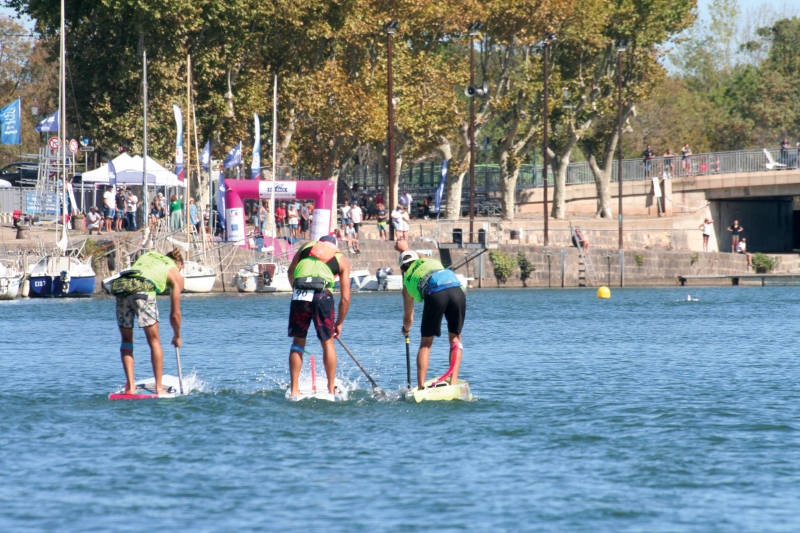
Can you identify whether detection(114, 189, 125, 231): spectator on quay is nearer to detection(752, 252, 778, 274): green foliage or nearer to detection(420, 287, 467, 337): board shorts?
detection(752, 252, 778, 274): green foliage

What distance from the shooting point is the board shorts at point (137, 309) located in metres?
13.5

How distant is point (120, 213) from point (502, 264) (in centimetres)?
1494

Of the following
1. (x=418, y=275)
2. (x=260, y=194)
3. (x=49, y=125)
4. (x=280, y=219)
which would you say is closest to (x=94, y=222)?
(x=49, y=125)

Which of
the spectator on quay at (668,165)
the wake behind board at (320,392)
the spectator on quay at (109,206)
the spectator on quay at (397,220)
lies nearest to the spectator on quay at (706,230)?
the spectator on quay at (668,165)

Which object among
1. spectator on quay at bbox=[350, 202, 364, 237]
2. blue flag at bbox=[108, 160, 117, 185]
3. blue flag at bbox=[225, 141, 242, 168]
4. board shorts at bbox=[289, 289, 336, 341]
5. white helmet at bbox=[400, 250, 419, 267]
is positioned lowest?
board shorts at bbox=[289, 289, 336, 341]

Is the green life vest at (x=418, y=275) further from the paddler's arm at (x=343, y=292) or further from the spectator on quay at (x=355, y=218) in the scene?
the spectator on quay at (x=355, y=218)

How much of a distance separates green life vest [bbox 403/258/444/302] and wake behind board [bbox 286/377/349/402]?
4.87 feet

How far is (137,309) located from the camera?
13.5m

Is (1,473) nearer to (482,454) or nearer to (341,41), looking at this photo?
(482,454)

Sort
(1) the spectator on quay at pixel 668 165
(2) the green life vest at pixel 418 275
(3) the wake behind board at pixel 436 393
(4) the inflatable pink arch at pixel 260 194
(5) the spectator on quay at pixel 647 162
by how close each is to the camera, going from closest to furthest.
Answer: (2) the green life vest at pixel 418 275
(3) the wake behind board at pixel 436 393
(4) the inflatable pink arch at pixel 260 194
(1) the spectator on quay at pixel 668 165
(5) the spectator on quay at pixel 647 162

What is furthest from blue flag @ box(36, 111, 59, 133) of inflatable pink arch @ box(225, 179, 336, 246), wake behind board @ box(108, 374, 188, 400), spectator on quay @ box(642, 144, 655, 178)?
spectator on quay @ box(642, 144, 655, 178)

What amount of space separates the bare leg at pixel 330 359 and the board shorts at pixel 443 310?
3.33 feet

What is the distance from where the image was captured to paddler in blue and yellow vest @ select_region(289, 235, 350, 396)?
13484mm

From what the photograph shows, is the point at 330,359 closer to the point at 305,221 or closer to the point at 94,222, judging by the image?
the point at 94,222
